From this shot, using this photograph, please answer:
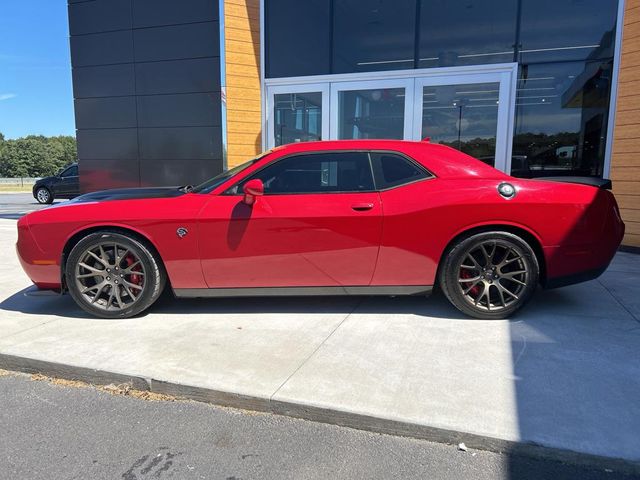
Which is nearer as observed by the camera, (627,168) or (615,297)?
(615,297)

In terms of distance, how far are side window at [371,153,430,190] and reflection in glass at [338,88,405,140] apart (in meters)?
4.53

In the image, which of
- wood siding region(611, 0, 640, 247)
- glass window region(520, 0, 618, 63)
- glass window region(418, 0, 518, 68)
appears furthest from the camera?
glass window region(418, 0, 518, 68)

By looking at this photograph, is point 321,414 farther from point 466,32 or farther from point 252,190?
point 466,32

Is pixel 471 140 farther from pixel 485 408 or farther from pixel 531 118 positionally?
pixel 485 408

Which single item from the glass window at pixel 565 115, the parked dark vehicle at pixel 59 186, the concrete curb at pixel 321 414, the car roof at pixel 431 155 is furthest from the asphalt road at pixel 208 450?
the parked dark vehicle at pixel 59 186

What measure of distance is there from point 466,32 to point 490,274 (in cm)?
549

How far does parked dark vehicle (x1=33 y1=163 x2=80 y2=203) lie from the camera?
19.8 m

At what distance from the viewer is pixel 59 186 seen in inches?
781

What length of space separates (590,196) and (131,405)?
3.97m

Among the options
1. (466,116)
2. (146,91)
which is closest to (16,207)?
(146,91)

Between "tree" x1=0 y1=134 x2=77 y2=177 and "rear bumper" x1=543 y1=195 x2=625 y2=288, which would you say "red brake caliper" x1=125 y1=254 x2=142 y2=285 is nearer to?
"rear bumper" x1=543 y1=195 x2=625 y2=288

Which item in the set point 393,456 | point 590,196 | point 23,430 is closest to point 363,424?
point 393,456

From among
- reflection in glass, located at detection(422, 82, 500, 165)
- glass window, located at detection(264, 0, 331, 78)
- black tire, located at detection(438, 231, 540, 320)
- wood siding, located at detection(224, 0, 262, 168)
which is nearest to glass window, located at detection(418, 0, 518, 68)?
reflection in glass, located at detection(422, 82, 500, 165)

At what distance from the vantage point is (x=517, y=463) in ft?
7.75
